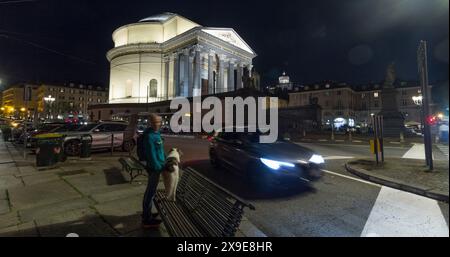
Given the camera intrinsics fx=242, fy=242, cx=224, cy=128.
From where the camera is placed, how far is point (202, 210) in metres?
3.77

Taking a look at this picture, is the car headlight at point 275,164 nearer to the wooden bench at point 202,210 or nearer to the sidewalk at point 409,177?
the wooden bench at point 202,210

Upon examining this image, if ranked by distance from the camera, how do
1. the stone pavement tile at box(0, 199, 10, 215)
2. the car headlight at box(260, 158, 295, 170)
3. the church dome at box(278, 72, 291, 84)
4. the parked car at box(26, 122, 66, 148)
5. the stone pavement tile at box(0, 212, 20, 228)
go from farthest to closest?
1. the church dome at box(278, 72, 291, 84)
2. the parked car at box(26, 122, 66, 148)
3. the car headlight at box(260, 158, 295, 170)
4. the stone pavement tile at box(0, 199, 10, 215)
5. the stone pavement tile at box(0, 212, 20, 228)

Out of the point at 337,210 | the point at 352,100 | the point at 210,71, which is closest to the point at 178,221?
the point at 337,210

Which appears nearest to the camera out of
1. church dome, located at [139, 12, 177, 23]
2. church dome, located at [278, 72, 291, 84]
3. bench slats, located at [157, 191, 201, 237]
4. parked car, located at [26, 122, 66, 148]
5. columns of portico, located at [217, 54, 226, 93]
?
bench slats, located at [157, 191, 201, 237]

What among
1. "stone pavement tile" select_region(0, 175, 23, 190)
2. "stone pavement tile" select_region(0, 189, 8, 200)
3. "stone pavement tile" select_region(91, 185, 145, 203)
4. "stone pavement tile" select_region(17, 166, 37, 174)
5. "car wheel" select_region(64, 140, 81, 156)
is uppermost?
"car wheel" select_region(64, 140, 81, 156)

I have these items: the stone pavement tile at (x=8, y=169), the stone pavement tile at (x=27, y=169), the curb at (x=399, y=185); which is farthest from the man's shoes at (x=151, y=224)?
the stone pavement tile at (x=8, y=169)

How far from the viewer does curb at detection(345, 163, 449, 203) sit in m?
5.71

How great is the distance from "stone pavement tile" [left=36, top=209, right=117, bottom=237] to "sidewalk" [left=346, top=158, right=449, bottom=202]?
23.4 feet

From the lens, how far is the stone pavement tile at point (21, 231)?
151 inches

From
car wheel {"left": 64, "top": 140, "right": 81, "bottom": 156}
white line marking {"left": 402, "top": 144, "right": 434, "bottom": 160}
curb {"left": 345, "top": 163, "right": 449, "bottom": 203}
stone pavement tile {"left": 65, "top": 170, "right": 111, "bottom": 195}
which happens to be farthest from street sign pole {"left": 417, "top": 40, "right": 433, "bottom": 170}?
car wheel {"left": 64, "top": 140, "right": 81, "bottom": 156}

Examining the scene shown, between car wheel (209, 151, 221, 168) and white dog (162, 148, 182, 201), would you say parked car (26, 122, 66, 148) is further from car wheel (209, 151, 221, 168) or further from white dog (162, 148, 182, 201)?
white dog (162, 148, 182, 201)

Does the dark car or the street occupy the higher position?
the dark car
